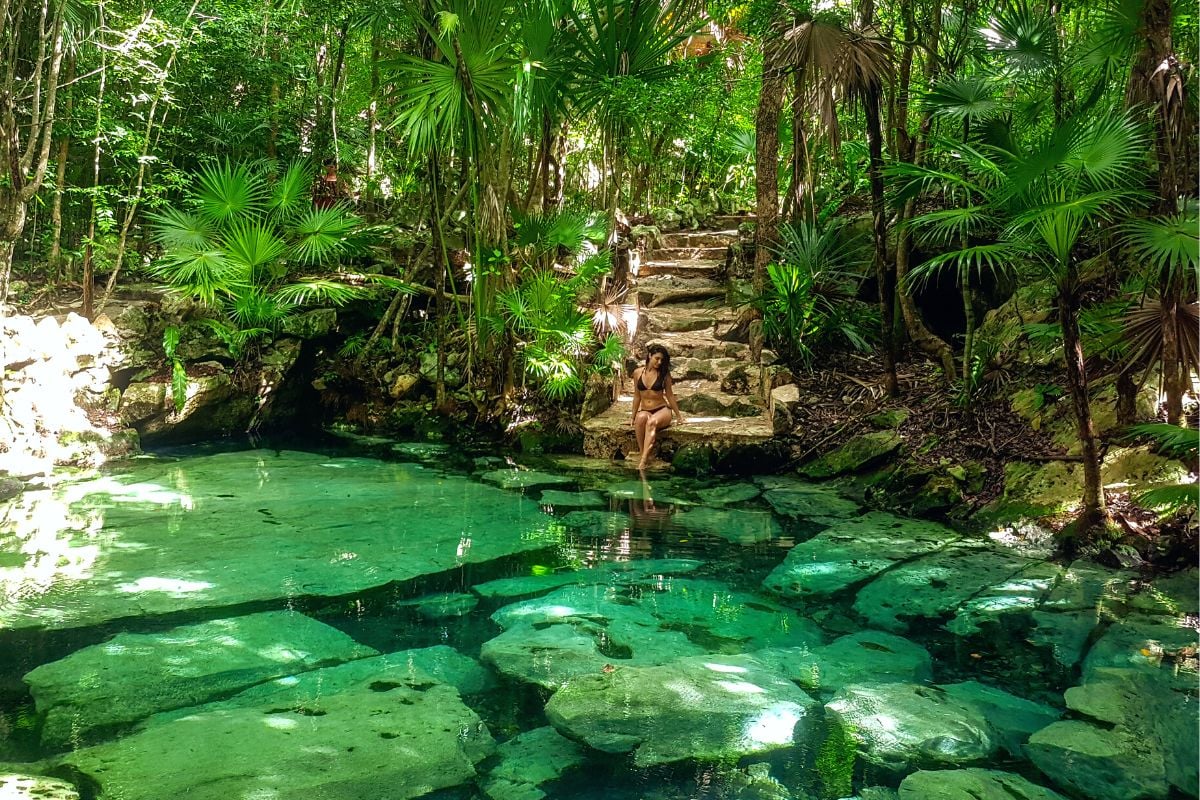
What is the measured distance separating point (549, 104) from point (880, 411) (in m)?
3.83

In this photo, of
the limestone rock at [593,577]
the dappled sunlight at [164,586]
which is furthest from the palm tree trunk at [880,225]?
the dappled sunlight at [164,586]

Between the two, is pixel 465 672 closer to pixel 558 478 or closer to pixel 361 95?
pixel 558 478

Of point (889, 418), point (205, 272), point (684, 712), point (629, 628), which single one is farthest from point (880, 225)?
point (205, 272)

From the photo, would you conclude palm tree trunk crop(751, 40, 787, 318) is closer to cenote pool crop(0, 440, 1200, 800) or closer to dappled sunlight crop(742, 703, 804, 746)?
cenote pool crop(0, 440, 1200, 800)

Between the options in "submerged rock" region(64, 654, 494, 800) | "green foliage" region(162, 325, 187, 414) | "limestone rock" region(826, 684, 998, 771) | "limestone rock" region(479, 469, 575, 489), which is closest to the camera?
"submerged rock" region(64, 654, 494, 800)

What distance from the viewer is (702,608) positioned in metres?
3.60

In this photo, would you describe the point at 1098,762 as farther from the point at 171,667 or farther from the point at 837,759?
the point at 171,667

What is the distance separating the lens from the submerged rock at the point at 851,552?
12.9ft

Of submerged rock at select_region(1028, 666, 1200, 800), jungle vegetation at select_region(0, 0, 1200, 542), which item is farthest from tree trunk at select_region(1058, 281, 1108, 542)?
submerged rock at select_region(1028, 666, 1200, 800)

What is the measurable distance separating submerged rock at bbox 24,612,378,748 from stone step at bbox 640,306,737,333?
597cm

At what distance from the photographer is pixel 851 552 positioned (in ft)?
14.4

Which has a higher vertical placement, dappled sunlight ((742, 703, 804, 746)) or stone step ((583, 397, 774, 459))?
stone step ((583, 397, 774, 459))

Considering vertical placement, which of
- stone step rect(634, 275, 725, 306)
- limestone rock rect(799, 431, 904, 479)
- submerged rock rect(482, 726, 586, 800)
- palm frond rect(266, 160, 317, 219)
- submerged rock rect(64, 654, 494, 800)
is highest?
palm frond rect(266, 160, 317, 219)

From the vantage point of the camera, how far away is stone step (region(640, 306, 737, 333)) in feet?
28.6
